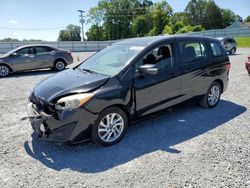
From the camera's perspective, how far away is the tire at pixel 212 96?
5.98m

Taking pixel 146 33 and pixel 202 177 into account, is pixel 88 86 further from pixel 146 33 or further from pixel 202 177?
pixel 146 33

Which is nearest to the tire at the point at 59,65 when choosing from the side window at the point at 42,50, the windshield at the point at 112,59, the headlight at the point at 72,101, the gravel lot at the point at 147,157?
the side window at the point at 42,50

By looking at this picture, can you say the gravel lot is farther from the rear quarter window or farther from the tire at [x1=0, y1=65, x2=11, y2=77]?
the tire at [x1=0, y1=65, x2=11, y2=77]

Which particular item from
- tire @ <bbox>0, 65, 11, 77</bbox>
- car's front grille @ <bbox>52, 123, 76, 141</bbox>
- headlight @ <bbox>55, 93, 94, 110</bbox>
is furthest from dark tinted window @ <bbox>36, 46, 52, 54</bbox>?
car's front grille @ <bbox>52, 123, 76, 141</bbox>

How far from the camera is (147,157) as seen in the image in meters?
3.87

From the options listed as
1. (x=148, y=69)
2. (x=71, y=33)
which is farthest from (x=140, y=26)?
(x=148, y=69)

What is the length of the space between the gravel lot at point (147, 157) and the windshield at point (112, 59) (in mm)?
1246

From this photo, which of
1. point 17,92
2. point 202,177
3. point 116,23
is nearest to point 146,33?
point 116,23

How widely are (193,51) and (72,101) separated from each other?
3049 mm

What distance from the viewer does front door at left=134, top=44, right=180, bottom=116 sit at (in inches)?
178

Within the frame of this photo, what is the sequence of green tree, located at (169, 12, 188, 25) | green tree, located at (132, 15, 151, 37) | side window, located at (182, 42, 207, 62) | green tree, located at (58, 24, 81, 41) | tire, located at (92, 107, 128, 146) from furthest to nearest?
green tree, located at (58, 24, 81, 41) → green tree, located at (169, 12, 188, 25) → green tree, located at (132, 15, 151, 37) → side window, located at (182, 42, 207, 62) → tire, located at (92, 107, 128, 146)

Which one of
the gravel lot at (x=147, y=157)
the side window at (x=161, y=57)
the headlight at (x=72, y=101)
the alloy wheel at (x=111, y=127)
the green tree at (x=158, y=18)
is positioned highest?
the green tree at (x=158, y=18)

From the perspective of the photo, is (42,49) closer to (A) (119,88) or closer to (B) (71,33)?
(A) (119,88)

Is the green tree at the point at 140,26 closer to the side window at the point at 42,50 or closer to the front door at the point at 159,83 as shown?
the side window at the point at 42,50
